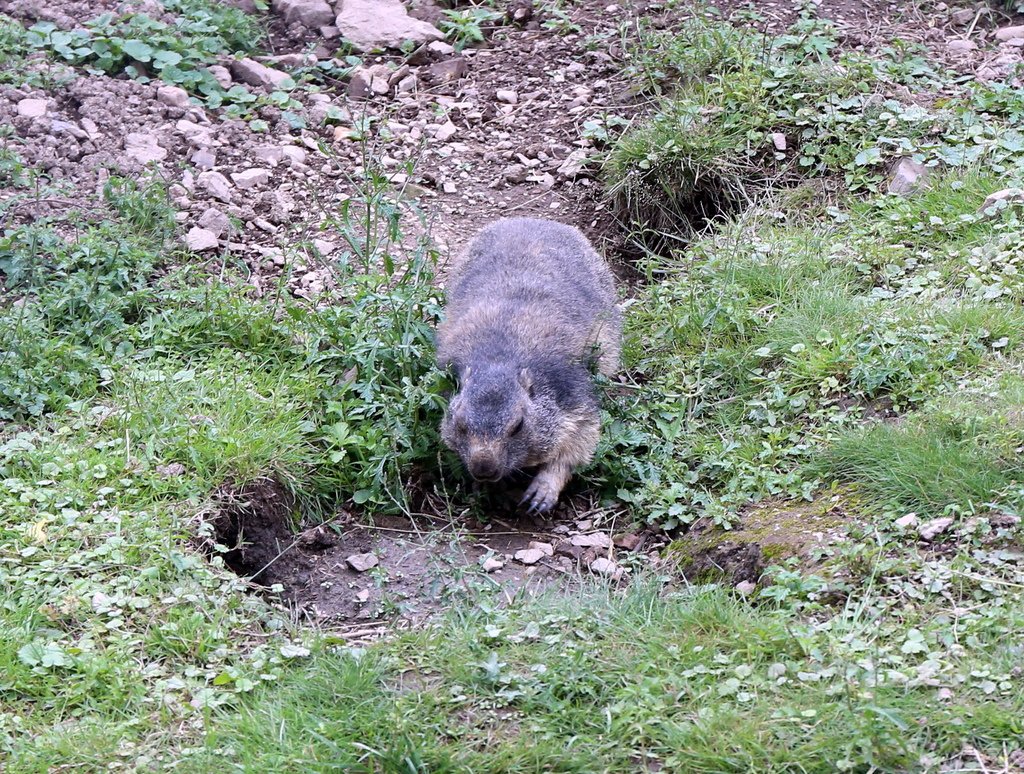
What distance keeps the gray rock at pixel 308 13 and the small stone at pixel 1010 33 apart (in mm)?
5211

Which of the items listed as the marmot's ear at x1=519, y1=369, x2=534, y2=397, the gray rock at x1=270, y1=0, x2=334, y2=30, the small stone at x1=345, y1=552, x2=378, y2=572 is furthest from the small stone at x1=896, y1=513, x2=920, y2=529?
the gray rock at x1=270, y1=0, x2=334, y2=30

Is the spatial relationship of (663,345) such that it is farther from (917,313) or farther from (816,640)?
(816,640)

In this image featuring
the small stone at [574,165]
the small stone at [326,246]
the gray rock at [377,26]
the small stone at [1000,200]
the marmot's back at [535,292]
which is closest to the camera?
the marmot's back at [535,292]

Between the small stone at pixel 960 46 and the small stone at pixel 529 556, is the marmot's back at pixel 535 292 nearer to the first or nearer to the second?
the small stone at pixel 529 556

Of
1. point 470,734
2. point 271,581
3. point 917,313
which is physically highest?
point 917,313

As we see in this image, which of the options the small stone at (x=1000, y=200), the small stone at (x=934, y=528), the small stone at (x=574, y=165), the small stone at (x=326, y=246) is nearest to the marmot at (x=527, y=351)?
the small stone at (x=326, y=246)

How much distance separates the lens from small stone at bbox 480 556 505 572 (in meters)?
5.46

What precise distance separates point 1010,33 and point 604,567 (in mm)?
5881

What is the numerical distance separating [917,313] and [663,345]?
1.42 metres

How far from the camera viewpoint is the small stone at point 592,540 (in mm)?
5789

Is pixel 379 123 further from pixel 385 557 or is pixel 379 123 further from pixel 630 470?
pixel 385 557

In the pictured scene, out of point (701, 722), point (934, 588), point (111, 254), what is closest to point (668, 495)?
point (934, 588)

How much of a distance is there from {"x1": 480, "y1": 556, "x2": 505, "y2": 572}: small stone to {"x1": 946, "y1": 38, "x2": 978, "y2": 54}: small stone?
5.63 metres

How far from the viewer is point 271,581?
5.50 meters
